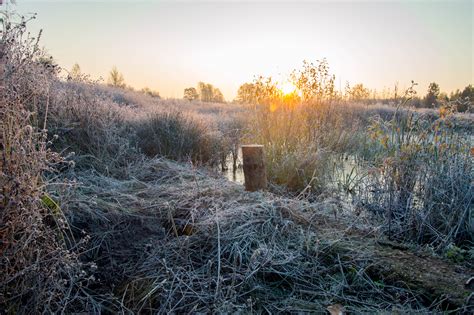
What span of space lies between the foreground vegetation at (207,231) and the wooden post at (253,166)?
0.62 feet

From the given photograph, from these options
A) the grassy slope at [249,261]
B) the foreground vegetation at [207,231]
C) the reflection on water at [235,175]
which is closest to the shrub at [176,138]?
the reflection on water at [235,175]

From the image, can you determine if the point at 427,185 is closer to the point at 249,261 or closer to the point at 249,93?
the point at 249,261

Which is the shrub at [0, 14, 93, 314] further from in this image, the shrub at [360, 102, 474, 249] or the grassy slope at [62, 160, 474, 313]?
the shrub at [360, 102, 474, 249]

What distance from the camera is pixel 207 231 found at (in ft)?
9.45

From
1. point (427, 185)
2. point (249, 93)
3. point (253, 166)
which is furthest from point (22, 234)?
point (249, 93)

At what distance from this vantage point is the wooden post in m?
4.10

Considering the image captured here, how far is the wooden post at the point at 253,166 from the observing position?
13.5ft

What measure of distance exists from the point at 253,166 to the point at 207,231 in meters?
1.39

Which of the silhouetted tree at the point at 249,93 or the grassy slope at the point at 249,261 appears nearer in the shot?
the grassy slope at the point at 249,261

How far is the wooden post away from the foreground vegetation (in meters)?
0.19

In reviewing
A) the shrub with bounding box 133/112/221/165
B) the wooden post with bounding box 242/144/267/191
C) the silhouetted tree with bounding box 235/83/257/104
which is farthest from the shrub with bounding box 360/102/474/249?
the shrub with bounding box 133/112/221/165

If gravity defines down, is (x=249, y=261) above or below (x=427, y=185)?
below

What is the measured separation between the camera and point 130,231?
9.95 ft

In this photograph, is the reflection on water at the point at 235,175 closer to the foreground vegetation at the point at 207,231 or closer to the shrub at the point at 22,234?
the foreground vegetation at the point at 207,231
